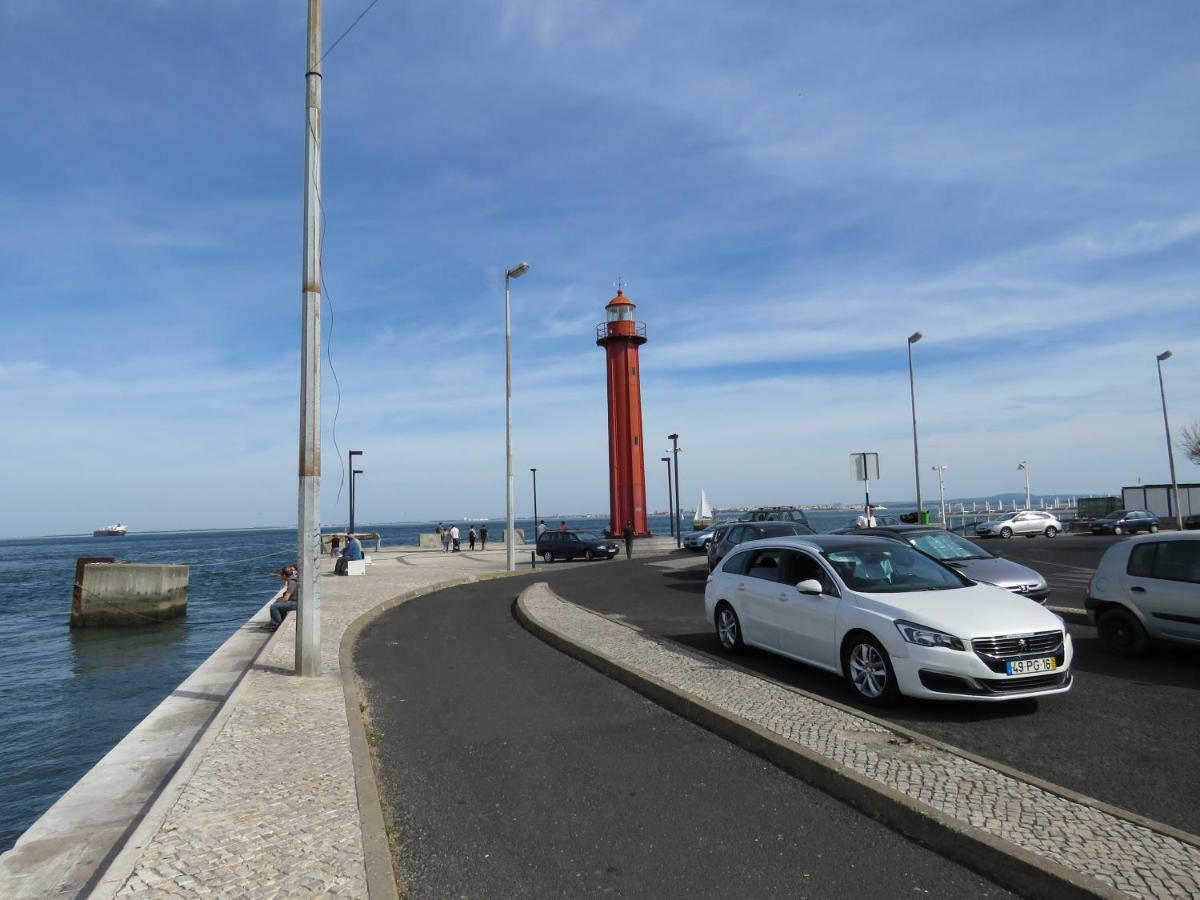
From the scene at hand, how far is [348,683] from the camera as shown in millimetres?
8562

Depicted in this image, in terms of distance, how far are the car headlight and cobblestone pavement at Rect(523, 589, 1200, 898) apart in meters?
0.84

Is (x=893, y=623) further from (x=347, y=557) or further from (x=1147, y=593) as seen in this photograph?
(x=347, y=557)

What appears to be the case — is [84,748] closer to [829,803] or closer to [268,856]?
[268,856]

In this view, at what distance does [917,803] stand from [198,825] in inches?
157

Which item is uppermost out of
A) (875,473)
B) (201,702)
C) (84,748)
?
(875,473)

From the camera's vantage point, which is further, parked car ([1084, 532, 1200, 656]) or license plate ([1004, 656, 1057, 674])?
parked car ([1084, 532, 1200, 656])

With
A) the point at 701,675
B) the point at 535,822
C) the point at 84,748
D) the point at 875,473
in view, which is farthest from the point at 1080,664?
the point at 875,473

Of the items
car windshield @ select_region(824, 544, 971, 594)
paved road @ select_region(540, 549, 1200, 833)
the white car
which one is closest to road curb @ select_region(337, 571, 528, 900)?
paved road @ select_region(540, 549, 1200, 833)

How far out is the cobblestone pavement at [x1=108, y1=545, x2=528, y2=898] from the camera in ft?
12.5

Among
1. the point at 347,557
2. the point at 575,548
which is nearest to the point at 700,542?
the point at 575,548

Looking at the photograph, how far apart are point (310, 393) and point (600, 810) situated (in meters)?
5.77

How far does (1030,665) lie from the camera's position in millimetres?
6520

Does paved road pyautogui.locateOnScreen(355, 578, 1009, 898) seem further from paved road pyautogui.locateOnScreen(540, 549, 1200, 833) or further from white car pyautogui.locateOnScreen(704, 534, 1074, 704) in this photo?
white car pyautogui.locateOnScreen(704, 534, 1074, 704)

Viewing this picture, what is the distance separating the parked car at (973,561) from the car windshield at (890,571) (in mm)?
2406
